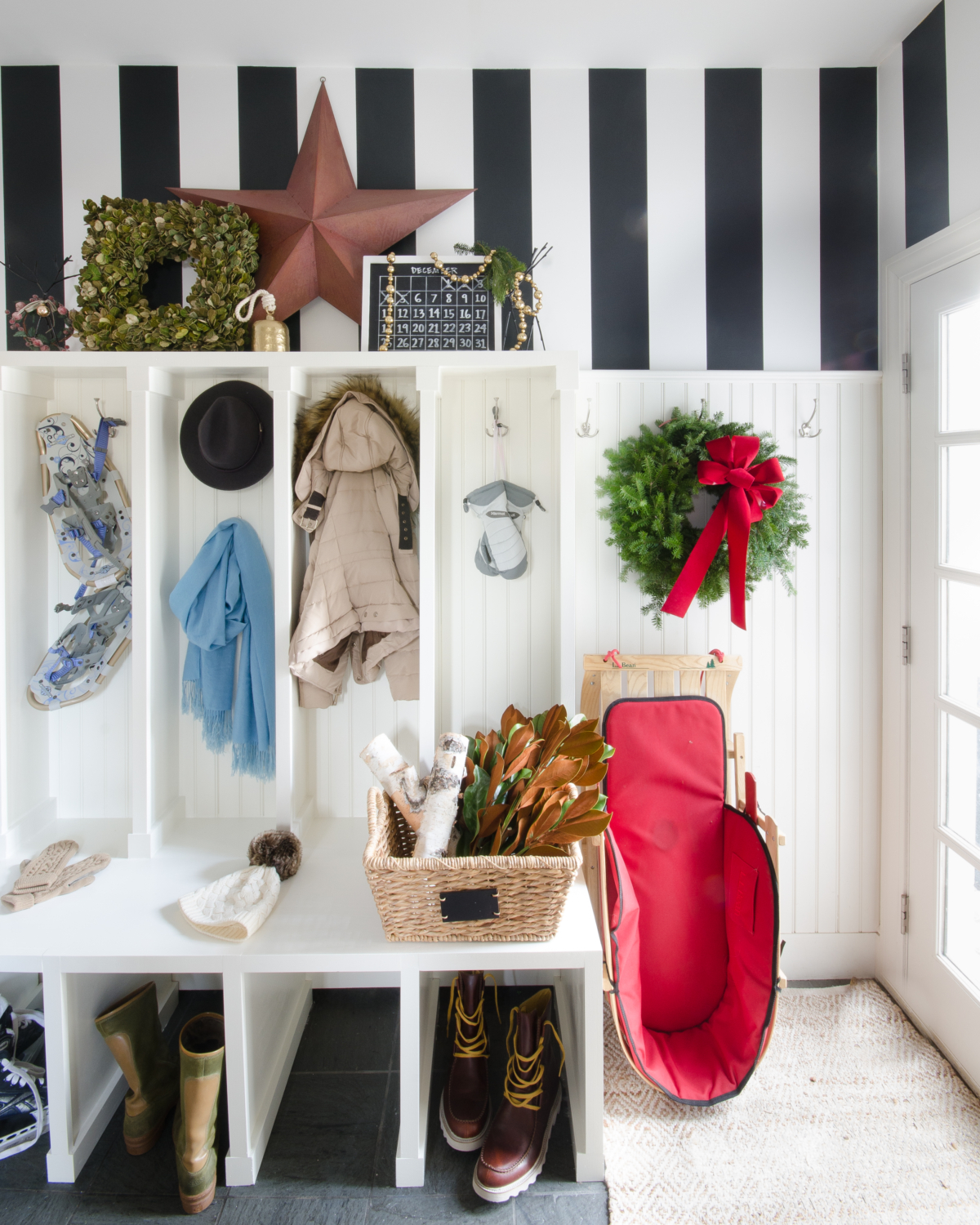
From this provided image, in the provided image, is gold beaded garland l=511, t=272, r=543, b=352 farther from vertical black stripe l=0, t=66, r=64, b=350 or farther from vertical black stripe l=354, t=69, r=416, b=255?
vertical black stripe l=0, t=66, r=64, b=350

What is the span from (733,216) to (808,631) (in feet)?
4.19

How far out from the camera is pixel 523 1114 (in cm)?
171

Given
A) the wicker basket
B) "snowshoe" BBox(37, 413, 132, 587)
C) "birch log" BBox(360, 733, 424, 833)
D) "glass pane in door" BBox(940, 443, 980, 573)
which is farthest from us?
"snowshoe" BBox(37, 413, 132, 587)

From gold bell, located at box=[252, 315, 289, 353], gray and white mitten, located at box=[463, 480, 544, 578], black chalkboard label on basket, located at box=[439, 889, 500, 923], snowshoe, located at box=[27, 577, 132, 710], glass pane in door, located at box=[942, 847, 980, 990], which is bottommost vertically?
glass pane in door, located at box=[942, 847, 980, 990]

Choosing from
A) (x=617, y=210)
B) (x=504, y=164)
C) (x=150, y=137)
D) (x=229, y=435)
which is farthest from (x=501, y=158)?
(x=229, y=435)

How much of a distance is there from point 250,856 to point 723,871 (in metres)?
1.25

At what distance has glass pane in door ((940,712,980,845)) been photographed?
6.40ft

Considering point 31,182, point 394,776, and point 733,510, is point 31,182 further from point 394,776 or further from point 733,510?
point 733,510

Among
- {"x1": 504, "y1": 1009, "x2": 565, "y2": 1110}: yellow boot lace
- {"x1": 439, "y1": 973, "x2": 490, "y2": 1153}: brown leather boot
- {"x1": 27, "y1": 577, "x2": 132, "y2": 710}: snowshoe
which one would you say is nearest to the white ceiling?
{"x1": 27, "y1": 577, "x2": 132, "y2": 710}: snowshoe

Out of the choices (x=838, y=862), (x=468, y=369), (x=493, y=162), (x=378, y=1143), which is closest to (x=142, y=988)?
(x=378, y=1143)

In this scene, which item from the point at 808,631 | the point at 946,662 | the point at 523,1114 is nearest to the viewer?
the point at 523,1114

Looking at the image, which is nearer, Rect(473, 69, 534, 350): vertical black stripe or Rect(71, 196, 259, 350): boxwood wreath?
Rect(71, 196, 259, 350): boxwood wreath

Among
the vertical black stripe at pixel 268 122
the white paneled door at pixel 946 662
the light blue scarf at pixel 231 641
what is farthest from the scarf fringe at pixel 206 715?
the white paneled door at pixel 946 662

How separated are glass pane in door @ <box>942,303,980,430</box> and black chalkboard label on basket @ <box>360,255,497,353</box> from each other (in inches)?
48.5
